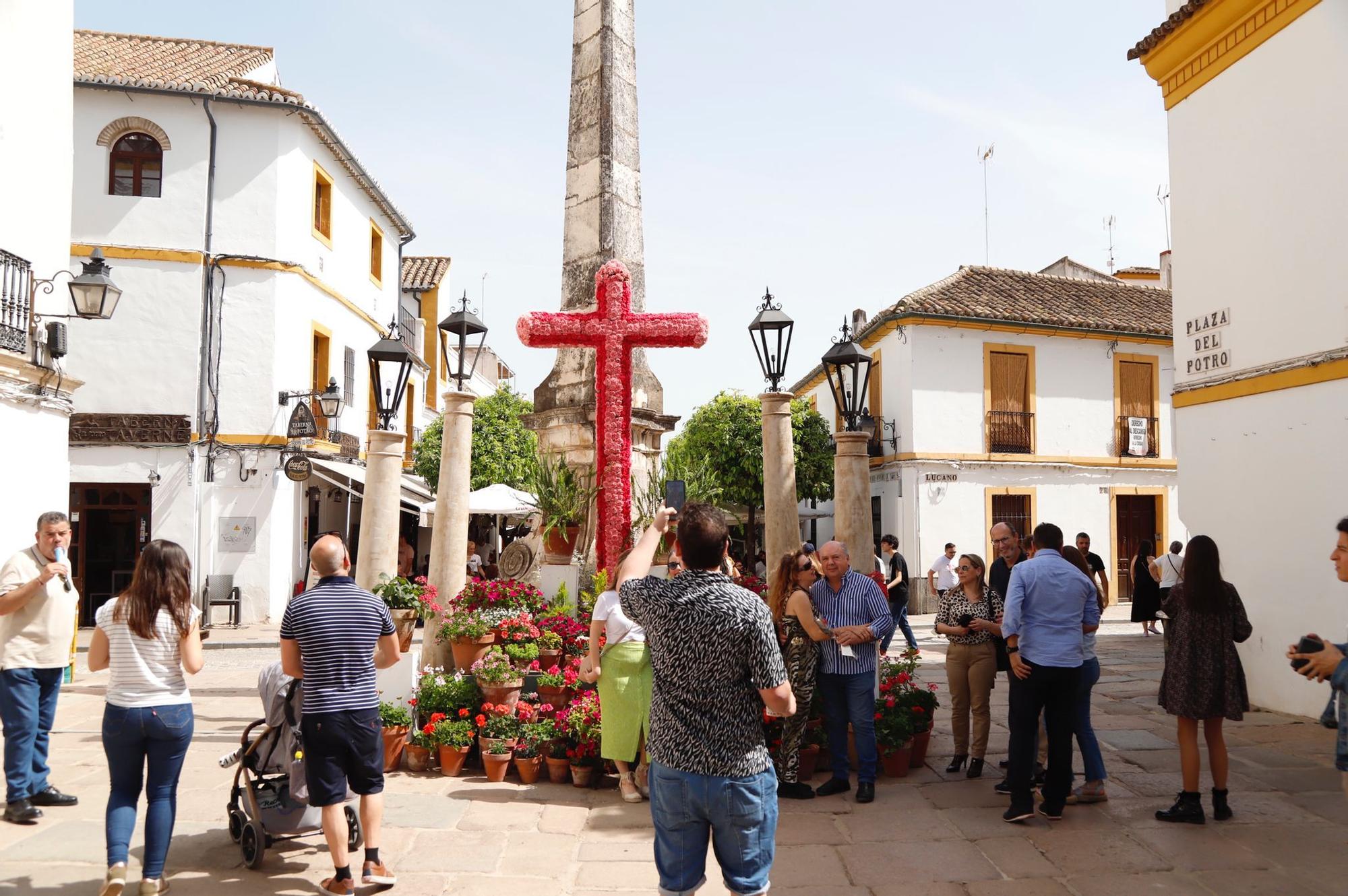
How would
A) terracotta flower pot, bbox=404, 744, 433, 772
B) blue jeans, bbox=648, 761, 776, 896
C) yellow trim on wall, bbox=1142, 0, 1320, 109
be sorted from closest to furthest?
1. blue jeans, bbox=648, 761, 776, 896
2. terracotta flower pot, bbox=404, 744, 433, 772
3. yellow trim on wall, bbox=1142, 0, 1320, 109

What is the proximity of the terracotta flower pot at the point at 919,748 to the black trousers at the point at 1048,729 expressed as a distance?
1.27 meters

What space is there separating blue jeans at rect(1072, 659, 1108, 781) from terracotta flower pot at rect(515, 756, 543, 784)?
130 inches

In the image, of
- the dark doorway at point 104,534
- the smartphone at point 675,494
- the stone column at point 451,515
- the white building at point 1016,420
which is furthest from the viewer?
the white building at point 1016,420

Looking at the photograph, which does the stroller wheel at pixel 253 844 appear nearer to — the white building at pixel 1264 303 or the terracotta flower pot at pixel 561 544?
the terracotta flower pot at pixel 561 544

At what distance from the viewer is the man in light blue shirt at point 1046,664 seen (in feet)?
17.6

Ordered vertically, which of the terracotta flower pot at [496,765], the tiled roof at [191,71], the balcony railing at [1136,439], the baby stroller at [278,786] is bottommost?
the terracotta flower pot at [496,765]

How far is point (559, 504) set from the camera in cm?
805

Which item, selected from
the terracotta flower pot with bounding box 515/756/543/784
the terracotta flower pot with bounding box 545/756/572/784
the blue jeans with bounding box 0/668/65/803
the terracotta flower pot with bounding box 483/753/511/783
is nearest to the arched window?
the blue jeans with bounding box 0/668/65/803

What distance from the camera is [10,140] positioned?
9453 mm

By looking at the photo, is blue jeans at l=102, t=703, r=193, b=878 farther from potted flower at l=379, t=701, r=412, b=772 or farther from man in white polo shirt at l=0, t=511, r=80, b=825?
potted flower at l=379, t=701, r=412, b=772

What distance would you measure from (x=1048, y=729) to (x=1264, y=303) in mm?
5768

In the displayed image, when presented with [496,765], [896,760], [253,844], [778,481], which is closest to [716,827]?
[253,844]

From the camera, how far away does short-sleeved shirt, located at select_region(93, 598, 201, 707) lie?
13.4 ft

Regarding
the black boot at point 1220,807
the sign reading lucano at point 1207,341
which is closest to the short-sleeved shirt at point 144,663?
the black boot at point 1220,807
